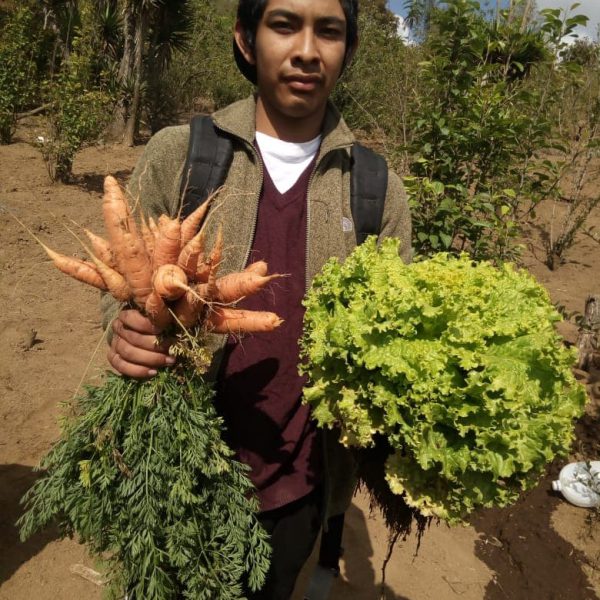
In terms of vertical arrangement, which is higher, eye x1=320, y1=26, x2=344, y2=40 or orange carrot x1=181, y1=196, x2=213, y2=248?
eye x1=320, y1=26, x2=344, y2=40

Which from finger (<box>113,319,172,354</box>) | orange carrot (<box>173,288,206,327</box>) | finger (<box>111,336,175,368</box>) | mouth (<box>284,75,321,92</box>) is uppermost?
mouth (<box>284,75,321,92</box>)

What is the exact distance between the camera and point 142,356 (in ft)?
5.45

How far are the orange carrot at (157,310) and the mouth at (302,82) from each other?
38.5 inches

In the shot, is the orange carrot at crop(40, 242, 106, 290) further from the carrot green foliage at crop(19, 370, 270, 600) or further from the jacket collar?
the jacket collar

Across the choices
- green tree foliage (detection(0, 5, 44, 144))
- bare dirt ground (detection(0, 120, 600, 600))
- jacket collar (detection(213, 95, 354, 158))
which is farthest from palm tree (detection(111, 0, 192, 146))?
jacket collar (detection(213, 95, 354, 158))

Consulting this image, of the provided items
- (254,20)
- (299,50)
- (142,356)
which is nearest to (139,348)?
(142,356)

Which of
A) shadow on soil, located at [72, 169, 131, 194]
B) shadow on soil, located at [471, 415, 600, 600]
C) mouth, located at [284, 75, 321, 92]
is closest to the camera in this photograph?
mouth, located at [284, 75, 321, 92]

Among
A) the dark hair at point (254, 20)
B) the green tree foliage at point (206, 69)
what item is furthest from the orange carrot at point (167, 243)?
the green tree foliage at point (206, 69)

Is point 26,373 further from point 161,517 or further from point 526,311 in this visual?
point 526,311

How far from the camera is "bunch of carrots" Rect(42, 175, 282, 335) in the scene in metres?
1.67

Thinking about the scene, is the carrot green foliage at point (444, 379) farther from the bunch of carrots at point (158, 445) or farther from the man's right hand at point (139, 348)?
the man's right hand at point (139, 348)

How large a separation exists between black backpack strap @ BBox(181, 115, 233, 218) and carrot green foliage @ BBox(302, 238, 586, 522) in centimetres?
63

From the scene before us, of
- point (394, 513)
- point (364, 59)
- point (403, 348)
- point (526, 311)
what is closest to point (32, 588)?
point (394, 513)

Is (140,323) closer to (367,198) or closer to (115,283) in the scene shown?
(115,283)
